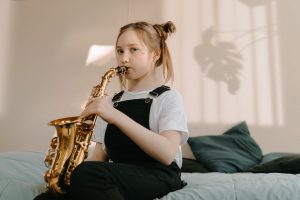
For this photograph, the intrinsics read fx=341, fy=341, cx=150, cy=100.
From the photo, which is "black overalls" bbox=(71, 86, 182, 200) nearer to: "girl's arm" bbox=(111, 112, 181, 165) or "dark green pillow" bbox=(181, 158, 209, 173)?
"girl's arm" bbox=(111, 112, 181, 165)

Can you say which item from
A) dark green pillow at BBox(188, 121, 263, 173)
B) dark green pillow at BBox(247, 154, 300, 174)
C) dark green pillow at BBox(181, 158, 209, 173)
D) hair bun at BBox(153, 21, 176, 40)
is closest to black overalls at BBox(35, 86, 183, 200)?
hair bun at BBox(153, 21, 176, 40)

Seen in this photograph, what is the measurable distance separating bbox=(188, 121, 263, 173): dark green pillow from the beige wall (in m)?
0.22

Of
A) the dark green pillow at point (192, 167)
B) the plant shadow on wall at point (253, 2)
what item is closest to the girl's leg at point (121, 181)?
the dark green pillow at point (192, 167)

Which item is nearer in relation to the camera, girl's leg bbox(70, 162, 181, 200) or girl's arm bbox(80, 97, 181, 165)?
girl's leg bbox(70, 162, 181, 200)

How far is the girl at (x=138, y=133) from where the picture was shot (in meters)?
1.03

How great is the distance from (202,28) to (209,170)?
136 centimetres

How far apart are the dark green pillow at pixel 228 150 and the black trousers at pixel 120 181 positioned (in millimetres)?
1176

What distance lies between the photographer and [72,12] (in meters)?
3.33

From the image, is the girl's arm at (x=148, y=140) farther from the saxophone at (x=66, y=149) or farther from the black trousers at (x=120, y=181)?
the saxophone at (x=66, y=149)

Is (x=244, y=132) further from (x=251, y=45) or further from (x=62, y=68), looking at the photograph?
(x=62, y=68)

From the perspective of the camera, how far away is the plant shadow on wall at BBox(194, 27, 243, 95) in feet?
9.82

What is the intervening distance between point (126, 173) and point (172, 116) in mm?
311

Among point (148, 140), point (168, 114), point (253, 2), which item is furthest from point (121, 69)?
point (253, 2)

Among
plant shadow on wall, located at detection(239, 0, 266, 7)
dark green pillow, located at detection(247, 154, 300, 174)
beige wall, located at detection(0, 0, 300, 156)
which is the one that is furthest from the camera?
plant shadow on wall, located at detection(239, 0, 266, 7)
